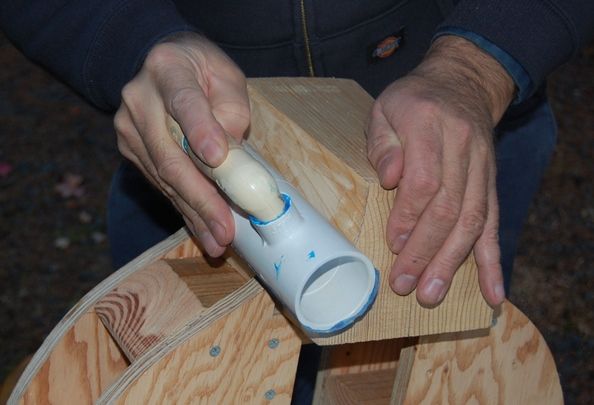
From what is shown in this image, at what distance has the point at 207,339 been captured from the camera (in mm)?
1180

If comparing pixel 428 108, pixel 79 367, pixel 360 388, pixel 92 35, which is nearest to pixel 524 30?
pixel 428 108

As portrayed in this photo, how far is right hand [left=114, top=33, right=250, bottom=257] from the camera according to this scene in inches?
45.9

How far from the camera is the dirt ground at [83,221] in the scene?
11.2 ft

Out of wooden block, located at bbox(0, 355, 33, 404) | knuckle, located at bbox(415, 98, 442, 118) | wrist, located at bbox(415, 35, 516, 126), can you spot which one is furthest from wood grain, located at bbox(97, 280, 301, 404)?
wooden block, located at bbox(0, 355, 33, 404)

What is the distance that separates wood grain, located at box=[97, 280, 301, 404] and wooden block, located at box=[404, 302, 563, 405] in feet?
0.69

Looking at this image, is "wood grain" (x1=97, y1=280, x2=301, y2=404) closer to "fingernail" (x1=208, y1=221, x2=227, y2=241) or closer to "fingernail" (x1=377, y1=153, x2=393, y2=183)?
"fingernail" (x1=208, y1=221, x2=227, y2=241)

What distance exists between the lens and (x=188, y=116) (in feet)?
3.81

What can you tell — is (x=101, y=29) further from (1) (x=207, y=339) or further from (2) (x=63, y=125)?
(2) (x=63, y=125)

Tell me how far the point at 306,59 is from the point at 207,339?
0.73 metres

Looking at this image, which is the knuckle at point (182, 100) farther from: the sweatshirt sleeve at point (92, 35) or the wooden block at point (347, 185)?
the sweatshirt sleeve at point (92, 35)

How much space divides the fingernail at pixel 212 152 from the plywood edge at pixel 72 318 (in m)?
0.33

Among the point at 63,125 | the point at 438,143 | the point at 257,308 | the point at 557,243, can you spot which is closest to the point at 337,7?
the point at 438,143

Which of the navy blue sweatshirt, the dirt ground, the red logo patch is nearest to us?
the navy blue sweatshirt

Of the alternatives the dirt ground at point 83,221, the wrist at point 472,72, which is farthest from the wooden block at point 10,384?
the wrist at point 472,72
